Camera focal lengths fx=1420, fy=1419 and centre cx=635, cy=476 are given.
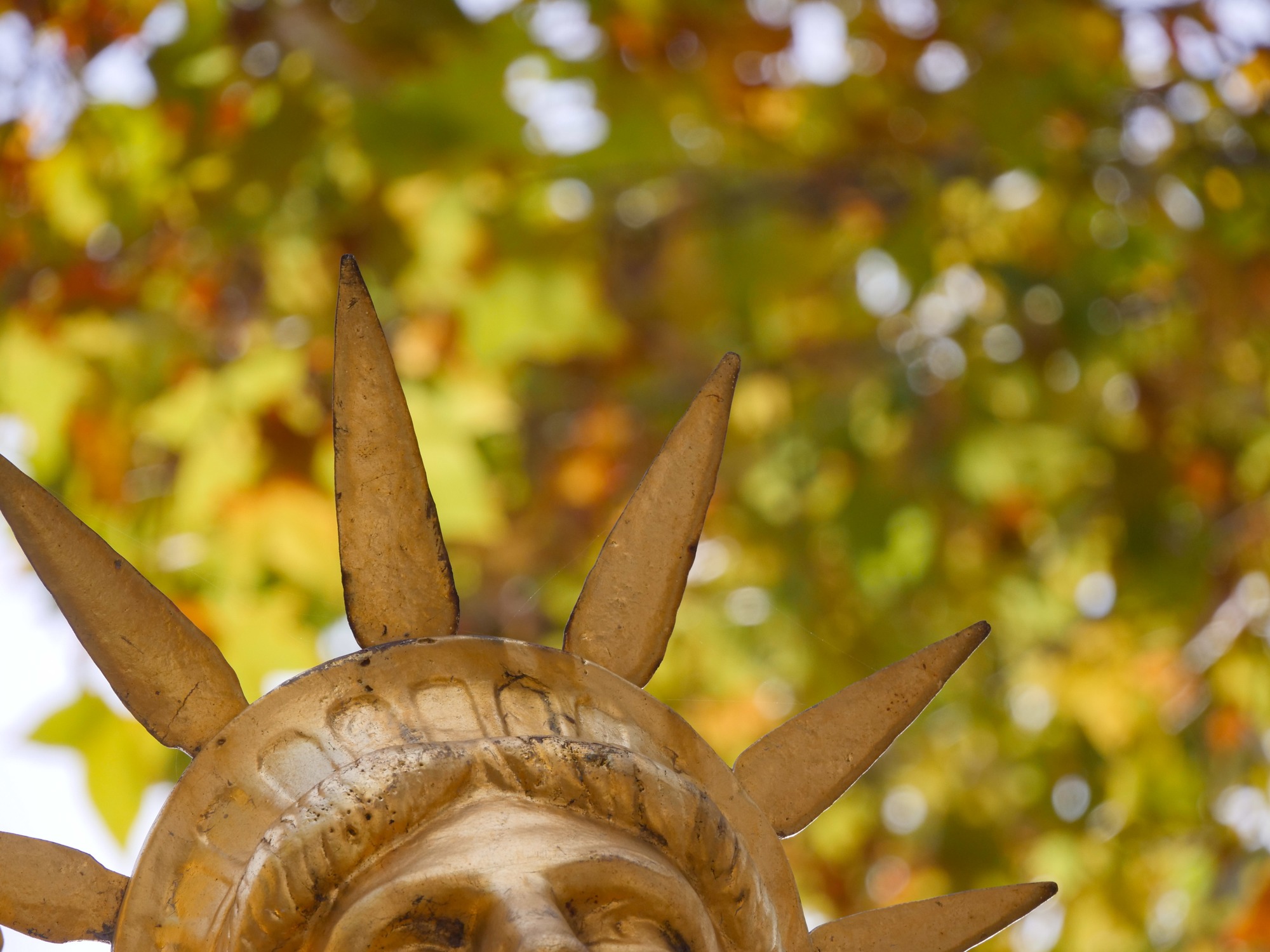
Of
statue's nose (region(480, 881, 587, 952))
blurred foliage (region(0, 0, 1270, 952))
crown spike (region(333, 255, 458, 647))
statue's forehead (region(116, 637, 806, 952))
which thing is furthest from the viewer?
blurred foliage (region(0, 0, 1270, 952))

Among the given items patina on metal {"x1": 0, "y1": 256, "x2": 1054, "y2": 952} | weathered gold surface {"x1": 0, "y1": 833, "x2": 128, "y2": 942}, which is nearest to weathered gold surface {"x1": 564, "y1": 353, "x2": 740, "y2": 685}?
patina on metal {"x1": 0, "y1": 256, "x2": 1054, "y2": 952}

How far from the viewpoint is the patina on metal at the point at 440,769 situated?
3.62ft

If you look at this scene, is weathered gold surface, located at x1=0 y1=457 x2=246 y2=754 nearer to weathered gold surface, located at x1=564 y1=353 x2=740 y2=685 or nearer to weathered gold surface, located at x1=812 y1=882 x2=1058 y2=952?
weathered gold surface, located at x1=564 y1=353 x2=740 y2=685

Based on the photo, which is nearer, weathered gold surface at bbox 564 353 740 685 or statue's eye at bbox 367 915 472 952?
statue's eye at bbox 367 915 472 952

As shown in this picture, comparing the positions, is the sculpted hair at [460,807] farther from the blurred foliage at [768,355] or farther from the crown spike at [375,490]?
the blurred foliage at [768,355]

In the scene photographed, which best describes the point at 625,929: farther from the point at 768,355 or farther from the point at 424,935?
the point at 768,355

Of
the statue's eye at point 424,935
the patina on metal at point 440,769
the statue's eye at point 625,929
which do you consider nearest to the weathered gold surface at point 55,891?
the patina on metal at point 440,769

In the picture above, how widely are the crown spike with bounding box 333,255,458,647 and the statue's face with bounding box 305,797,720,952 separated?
209mm

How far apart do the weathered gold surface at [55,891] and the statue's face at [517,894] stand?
0.18 m

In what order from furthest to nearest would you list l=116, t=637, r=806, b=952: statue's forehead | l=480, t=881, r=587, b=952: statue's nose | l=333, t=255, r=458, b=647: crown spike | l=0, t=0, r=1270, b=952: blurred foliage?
1. l=0, t=0, r=1270, b=952: blurred foliage
2. l=333, t=255, r=458, b=647: crown spike
3. l=116, t=637, r=806, b=952: statue's forehead
4. l=480, t=881, r=587, b=952: statue's nose

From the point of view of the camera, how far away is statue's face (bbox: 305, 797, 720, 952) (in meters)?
1.07

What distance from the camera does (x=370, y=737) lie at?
3.90 ft

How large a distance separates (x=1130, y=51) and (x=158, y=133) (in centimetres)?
258

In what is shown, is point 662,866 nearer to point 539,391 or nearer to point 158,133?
point 158,133
